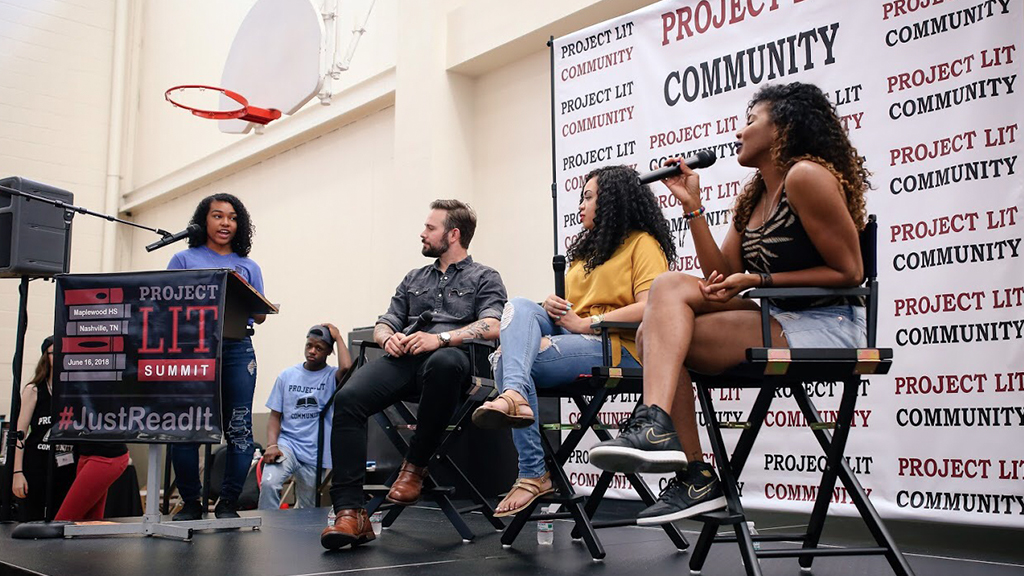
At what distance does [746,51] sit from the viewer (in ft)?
12.1

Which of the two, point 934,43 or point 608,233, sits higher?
point 934,43

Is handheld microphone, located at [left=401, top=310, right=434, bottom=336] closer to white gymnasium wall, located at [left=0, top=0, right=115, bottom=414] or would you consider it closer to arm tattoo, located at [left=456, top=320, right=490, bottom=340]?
arm tattoo, located at [left=456, top=320, right=490, bottom=340]

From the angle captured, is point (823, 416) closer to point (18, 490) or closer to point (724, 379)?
point (724, 379)

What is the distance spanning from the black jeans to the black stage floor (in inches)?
10.9

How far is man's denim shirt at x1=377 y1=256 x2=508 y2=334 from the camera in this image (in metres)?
3.20

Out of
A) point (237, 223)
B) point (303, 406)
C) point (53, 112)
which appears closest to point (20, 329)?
point (237, 223)

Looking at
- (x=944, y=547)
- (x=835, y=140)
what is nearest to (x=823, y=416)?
(x=944, y=547)

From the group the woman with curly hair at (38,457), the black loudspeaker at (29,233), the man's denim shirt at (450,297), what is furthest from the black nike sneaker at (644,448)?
the woman with curly hair at (38,457)

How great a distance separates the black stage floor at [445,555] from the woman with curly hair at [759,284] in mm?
473

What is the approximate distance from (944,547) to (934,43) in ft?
5.72

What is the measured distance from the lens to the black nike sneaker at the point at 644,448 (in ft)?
5.67

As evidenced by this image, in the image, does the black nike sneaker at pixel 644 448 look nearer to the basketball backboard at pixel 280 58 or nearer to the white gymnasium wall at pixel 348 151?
the white gymnasium wall at pixel 348 151

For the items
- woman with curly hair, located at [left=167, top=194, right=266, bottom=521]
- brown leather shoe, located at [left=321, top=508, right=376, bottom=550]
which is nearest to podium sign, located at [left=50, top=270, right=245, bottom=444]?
woman with curly hair, located at [left=167, top=194, right=266, bottom=521]

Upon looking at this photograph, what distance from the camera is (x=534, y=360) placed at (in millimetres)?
2559
